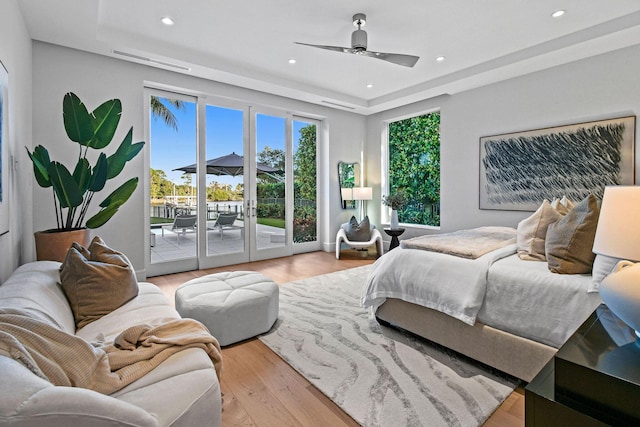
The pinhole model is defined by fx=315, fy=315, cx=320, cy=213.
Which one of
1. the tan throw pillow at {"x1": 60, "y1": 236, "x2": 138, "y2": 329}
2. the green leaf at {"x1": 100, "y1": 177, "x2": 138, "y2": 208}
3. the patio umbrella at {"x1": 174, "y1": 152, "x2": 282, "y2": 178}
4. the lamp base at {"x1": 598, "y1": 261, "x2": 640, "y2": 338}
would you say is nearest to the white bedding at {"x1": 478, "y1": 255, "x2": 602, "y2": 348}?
the lamp base at {"x1": 598, "y1": 261, "x2": 640, "y2": 338}

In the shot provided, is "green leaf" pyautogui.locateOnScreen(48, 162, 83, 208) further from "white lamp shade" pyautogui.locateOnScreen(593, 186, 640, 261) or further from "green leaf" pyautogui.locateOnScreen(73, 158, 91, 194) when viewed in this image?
"white lamp shade" pyautogui.locateOnScreen(593, 186, 640, 261)

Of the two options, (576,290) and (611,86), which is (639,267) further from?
(611,86)

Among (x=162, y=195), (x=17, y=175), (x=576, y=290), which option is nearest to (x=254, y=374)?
(x=576, y=290)

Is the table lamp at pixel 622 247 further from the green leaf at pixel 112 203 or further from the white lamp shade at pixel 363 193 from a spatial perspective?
the white lamp shade at pixel 363 193

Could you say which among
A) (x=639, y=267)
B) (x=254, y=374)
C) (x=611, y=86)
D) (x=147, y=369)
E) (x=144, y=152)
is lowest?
(x=254, y=374)

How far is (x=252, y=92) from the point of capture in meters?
5.03

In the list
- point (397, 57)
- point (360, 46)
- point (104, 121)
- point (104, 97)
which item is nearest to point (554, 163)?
point (397, 57)

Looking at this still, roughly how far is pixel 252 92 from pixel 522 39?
3.68 meters

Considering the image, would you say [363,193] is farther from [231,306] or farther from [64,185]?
[64,185]

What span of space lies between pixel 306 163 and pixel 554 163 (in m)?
3.84

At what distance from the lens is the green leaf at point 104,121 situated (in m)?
2.75

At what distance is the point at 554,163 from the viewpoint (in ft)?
13.1

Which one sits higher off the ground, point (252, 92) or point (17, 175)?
point (252, 92)

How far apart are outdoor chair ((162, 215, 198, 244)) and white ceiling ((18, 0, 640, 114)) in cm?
200
